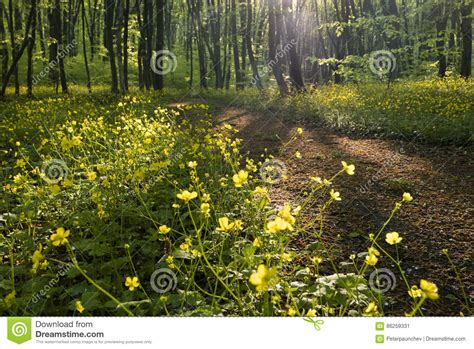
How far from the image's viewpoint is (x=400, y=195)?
388cm

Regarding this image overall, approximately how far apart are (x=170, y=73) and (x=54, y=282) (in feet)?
114

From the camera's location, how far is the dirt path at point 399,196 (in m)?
2.50
